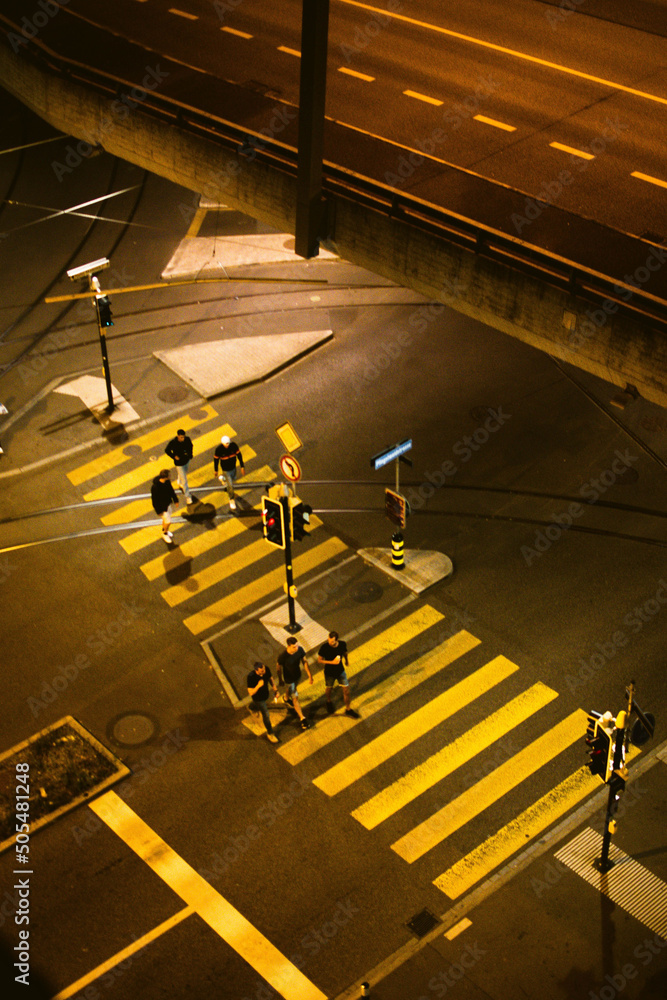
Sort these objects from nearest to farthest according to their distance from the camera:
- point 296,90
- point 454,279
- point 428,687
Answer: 1. point 428,687
2. point 454,279
3. point 296,90

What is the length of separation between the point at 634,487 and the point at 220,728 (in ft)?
31.5

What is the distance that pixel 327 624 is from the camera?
61.1 feet

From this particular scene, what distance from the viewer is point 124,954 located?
13930 mm

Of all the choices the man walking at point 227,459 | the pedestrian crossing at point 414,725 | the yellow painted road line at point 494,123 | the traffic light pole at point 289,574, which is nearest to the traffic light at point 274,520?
the traffic light pole at point 289,574

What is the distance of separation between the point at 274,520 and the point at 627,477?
823 centimetres

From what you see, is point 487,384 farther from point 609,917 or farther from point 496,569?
point 609,917

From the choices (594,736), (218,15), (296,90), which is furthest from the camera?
(218,15)

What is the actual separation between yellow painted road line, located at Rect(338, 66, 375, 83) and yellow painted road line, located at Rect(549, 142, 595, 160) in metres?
4.98

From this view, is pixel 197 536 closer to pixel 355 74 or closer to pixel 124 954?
pixel 124 954

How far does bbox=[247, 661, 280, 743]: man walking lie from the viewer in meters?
16.1

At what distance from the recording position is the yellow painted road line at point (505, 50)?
2350cm

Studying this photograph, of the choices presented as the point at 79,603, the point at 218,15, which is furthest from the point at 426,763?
the point at 218,15

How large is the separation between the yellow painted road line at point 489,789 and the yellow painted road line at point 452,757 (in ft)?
1.42

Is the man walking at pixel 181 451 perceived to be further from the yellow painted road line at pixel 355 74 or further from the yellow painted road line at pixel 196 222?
the yellow painted road line at pixel 196 222
